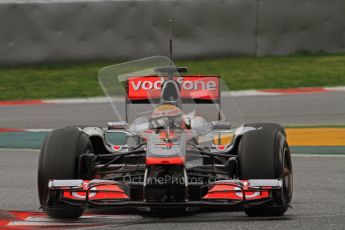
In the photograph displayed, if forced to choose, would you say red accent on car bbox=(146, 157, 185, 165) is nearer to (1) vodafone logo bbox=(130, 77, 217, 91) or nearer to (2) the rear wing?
(2) the rear wing

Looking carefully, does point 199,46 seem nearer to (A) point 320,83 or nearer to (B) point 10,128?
(A) point 320,83

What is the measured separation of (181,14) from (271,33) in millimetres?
1794

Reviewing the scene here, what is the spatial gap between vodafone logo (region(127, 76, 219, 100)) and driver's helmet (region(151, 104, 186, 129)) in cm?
87

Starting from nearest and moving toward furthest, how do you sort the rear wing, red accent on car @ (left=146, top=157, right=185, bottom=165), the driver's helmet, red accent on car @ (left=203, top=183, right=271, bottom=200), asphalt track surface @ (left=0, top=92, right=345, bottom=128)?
red accent on car @ (left=146, top=157, right=185, bottom=165), red accent on car @ (left=203, top=183, right=271, bottom=200), the driver's helmet, the rear wing, asphalt track surface @ (left=0, top=92, right=345, bottom=128)

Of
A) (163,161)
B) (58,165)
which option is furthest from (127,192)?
(58,165)

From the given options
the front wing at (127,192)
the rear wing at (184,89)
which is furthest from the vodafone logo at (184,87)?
the front wing at (127,192)

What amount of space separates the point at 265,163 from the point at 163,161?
867 millimetres

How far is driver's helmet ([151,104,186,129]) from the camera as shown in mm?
9719

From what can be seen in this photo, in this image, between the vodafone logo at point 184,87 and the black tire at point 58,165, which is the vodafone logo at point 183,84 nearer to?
the vodafone logo at point 184,87

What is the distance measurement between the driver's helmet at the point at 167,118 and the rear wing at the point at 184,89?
0.82 metres

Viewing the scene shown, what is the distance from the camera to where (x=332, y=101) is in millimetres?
19328

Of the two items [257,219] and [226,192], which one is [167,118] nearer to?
[226,192]

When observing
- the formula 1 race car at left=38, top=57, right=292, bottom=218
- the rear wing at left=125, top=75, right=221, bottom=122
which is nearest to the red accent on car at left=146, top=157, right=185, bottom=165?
the formula 1 race car at left=38, top=57, right=292, bottom=218

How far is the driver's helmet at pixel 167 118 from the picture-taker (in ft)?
31.9
